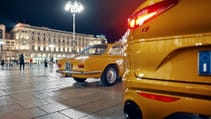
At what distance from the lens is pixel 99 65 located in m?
6.99

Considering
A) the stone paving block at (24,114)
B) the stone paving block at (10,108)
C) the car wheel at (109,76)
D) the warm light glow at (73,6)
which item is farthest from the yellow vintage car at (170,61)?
the warm light glow at (73,6)

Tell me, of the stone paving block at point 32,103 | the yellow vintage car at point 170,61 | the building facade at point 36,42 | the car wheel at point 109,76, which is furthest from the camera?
the building facade at point 36,42

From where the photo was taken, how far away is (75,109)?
3799 millimetres

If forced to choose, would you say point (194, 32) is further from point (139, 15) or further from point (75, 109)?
point (75, 109)

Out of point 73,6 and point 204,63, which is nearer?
point 204,63

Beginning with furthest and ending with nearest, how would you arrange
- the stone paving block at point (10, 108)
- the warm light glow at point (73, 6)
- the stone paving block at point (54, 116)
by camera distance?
1. the warm light glow at point (73, 6)
2. the stone paving block at point (10, 108)
3. the stone paving block at point (54, 116)

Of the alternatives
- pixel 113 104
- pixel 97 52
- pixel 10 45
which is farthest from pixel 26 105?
pixel 10 45

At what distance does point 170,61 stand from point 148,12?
0.52 m

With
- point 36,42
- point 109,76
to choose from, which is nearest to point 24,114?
point 109,76

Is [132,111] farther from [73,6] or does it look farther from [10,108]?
[73,6]

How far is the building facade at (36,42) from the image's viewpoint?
86.5 meters

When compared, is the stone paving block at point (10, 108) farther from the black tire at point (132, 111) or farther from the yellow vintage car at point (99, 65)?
the yellow vintage car at point (99, 65)

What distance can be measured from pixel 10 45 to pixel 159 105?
331 ft

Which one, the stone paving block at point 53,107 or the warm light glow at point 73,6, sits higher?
the warm light glow at point 73,6
